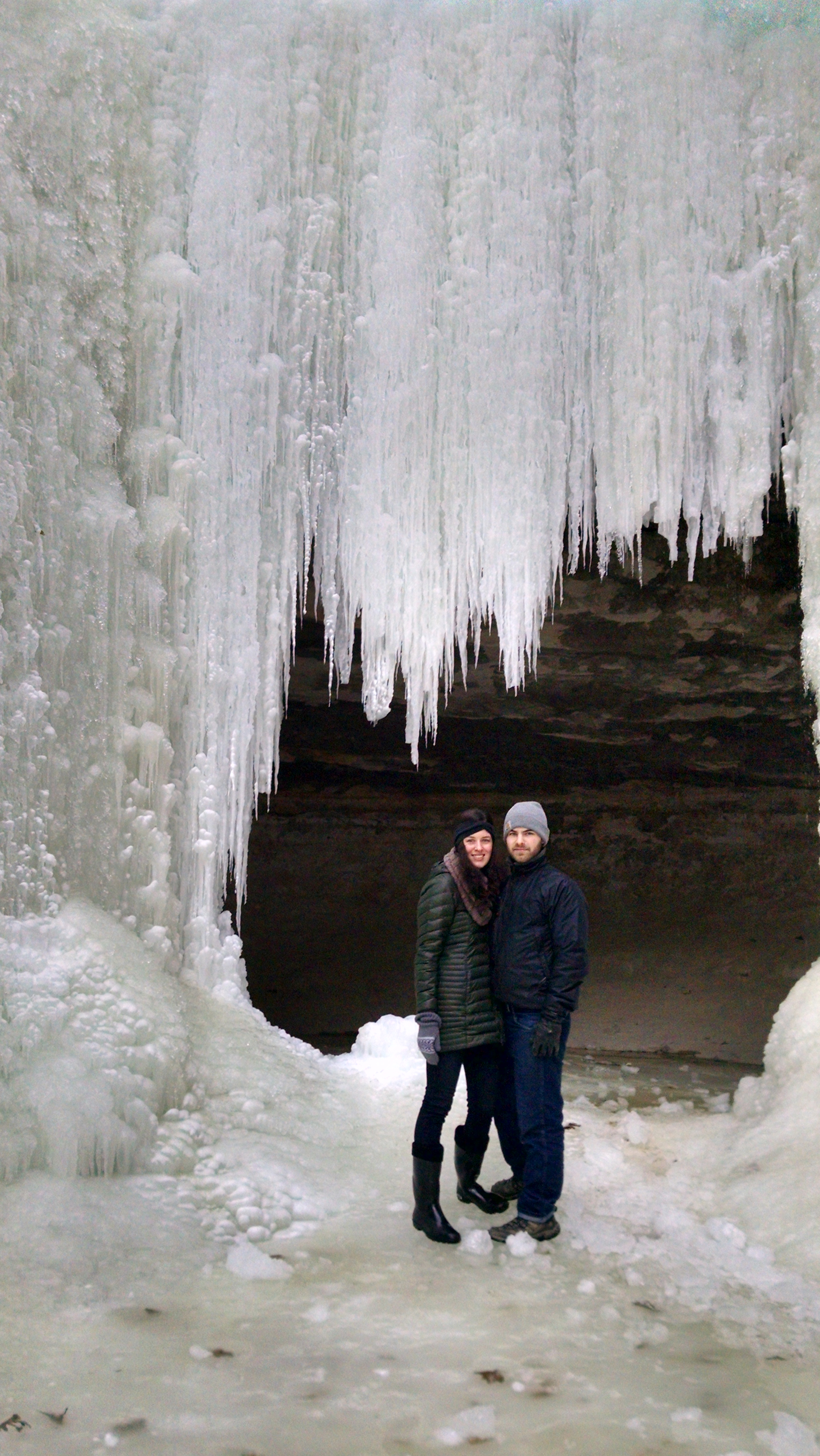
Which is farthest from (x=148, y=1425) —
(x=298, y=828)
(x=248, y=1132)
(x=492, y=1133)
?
(x=298, y=828)

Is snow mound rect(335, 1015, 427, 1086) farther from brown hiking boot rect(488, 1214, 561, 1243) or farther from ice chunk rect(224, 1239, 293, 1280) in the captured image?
ice chunk rect(224, 1239, 293, 1280)

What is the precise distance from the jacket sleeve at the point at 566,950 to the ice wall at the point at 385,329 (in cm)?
175

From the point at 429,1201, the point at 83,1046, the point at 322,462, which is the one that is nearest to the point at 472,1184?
the point at 429,1201

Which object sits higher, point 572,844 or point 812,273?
point 812,273

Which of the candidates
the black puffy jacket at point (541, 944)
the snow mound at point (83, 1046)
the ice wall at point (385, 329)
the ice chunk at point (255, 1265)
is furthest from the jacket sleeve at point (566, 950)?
the ice wall at point (385, 329)

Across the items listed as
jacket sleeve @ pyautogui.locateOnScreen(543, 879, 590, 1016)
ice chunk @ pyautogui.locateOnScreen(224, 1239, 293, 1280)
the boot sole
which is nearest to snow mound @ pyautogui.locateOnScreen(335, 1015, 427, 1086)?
the boot sole

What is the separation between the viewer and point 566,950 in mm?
3562

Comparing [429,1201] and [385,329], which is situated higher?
[385,329]

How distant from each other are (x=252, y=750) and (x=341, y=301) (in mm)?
2189

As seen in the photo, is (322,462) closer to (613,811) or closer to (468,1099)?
(468,1099)

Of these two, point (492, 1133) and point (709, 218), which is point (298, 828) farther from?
point (709, 218)

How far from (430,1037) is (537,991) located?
1.30 ft

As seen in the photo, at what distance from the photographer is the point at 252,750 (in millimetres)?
4984

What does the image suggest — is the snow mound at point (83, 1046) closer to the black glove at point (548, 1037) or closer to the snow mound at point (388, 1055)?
the snow mound at point (388, 1055)
